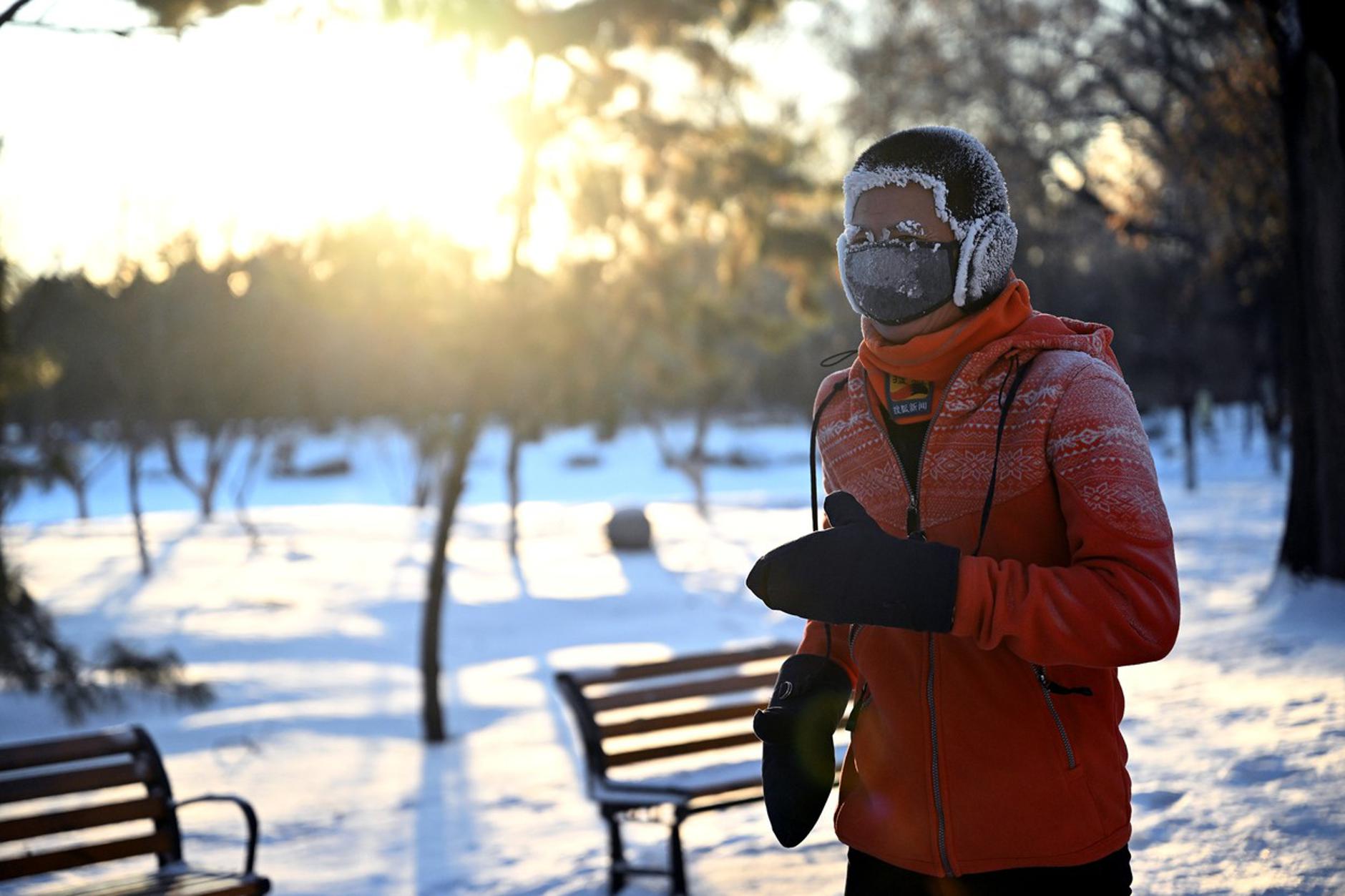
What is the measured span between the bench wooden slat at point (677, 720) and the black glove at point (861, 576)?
12.7 ft

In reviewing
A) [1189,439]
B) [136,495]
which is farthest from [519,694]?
[1189,439]

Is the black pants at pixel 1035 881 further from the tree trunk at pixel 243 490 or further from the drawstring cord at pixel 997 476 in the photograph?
the tree trunk at pixel 243 490

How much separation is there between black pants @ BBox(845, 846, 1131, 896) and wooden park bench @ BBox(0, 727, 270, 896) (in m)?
2.99

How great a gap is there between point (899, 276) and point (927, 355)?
131 mm

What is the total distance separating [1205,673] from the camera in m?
8.07

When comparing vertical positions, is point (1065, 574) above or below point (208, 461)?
above

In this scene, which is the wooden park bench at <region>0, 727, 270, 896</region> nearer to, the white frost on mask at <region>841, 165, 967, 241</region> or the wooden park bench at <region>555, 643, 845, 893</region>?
the wooden park bench at <region>555, 643, 845, 893</region>

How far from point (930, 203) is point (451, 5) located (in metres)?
4.13

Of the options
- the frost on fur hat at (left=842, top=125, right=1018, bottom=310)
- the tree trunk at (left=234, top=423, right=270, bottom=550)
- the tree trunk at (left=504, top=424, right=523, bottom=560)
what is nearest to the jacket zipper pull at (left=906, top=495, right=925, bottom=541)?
the frost on fur hat at (left=842, top=125, right=1018, bottom=310)

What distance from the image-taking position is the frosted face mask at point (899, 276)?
1.89 metres

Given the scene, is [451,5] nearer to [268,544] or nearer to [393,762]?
[393,762]

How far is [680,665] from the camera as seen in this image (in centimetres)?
606

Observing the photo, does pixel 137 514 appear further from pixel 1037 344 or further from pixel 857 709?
pixel 1037 344

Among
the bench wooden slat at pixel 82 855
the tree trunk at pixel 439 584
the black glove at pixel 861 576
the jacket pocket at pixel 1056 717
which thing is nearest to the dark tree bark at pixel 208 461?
the tree trunk at pixel 439 584
